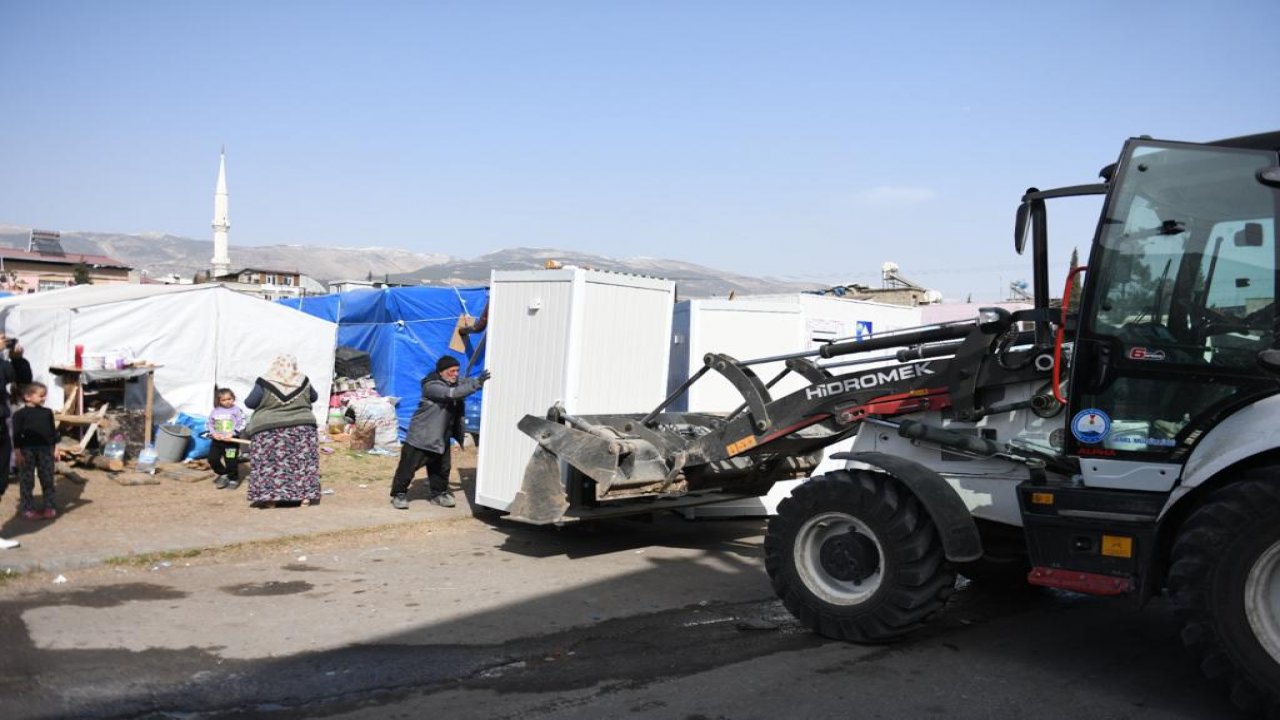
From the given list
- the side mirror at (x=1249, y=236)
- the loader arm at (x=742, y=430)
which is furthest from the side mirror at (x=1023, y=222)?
the side mirror at (x=1249, y=236)

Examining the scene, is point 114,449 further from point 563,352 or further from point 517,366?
point 563,352

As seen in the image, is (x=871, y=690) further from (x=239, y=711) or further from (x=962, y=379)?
(x=239, y=711)

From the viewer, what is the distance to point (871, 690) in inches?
197

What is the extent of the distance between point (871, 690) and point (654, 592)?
2.64m

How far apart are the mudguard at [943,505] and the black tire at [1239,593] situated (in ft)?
3.80

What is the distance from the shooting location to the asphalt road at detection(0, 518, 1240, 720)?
4.83 metres

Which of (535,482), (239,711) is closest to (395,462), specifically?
(535,482)

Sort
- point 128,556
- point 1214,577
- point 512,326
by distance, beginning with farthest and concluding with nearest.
A: point 512,326, point 128,556, point 1214,577

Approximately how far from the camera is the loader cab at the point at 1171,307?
4.93 m

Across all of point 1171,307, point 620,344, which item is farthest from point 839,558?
point 620,344

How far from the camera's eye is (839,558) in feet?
19.4

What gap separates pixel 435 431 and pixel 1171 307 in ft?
24.4

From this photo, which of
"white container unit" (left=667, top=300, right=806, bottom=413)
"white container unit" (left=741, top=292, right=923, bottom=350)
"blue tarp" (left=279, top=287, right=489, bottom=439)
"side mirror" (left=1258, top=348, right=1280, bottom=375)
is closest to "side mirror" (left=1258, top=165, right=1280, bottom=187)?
"side mirror" (left=1258, top=348, right=1280, bottom=375)

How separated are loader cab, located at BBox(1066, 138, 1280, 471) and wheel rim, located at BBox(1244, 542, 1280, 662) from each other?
2.45ft
